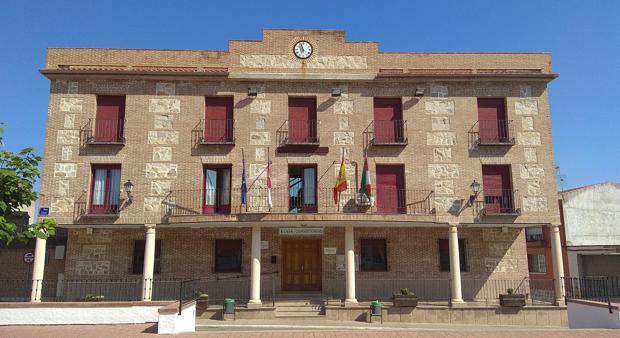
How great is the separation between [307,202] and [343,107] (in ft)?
13.7

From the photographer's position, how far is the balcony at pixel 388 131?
19375 mm

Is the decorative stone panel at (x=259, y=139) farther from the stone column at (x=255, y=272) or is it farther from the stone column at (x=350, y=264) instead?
the stone column at (x=350, y=264)

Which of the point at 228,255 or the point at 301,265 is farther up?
the point at 228,255

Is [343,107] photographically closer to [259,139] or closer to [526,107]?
[259,139]

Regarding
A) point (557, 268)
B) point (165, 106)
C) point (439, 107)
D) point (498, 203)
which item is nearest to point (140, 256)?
point (165, 106)

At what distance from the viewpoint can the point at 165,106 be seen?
19219 mm

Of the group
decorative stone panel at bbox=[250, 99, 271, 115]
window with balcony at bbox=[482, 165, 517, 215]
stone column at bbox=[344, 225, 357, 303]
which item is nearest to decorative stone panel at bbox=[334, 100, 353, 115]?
decorative stone panel at bbox=[250, 99, 271, 115]

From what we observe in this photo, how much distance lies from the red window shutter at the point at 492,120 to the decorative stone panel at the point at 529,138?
2.02 feet

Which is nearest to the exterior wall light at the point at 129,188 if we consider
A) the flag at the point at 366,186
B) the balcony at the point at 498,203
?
the flag at the point at 366,186

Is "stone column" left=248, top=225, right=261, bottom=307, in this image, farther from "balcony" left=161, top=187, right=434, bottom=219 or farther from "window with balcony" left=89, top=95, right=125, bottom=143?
"window with balcony" left=89, top=95, right=125, bottom=143

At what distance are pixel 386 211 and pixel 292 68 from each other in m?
6.96

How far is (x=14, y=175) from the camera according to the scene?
10.6 metres

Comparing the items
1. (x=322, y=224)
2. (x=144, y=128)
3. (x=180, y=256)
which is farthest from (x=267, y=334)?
(x=144, y=128)

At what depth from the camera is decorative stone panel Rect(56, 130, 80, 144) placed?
18703 mm
